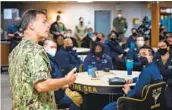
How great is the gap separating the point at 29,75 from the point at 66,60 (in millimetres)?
4926

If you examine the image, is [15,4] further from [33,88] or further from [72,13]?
[33,88]

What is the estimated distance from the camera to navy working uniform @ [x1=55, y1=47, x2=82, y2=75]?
284 inches

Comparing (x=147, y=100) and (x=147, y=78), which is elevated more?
(x=147, y=78)

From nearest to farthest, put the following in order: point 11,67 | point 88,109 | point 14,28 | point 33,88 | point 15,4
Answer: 1. point 33,88
2. point 11,67
3. point 88,109
4. point 14,28
5. point 15,4

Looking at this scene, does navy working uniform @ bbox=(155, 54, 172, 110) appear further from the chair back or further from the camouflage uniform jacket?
the camouflage uniform jacket

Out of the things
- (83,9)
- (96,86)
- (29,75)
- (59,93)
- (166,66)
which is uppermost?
(83,9)

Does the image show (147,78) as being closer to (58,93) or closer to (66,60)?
(58,93)

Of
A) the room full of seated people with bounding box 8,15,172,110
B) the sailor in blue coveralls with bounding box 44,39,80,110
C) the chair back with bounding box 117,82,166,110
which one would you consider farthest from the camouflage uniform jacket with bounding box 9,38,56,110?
the sailor in blue coveralls with bounding box 44,39,80,110

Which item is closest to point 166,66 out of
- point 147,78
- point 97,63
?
point 97,63

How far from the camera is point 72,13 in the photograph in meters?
16.3

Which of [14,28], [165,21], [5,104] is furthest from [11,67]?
[165,21]

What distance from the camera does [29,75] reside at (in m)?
2.44

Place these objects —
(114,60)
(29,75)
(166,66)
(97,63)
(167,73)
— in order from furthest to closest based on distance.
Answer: (114,60), (97,63), (166,66), (167,73), (29,75)

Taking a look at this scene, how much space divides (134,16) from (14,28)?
696 centimetres
